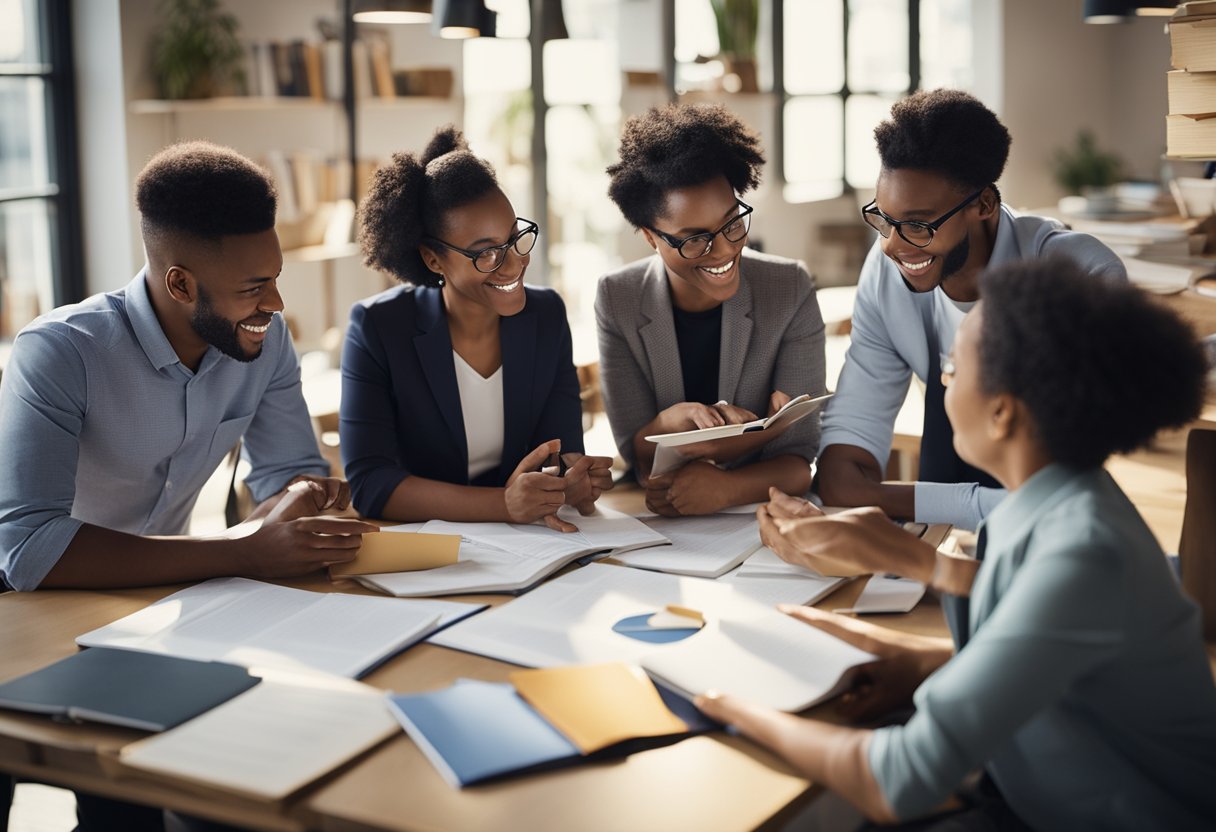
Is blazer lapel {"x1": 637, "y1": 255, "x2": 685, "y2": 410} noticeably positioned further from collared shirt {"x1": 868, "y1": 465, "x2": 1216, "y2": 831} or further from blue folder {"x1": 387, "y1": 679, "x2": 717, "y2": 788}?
collared shirt {"x1": 868, "y1": 465, "x2": 1216, "y2": 831}

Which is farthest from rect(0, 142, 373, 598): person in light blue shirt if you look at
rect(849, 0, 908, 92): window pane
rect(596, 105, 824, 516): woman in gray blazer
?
rect(849, 0, 908, 92): window pane

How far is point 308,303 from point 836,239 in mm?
4262

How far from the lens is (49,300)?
520 centimetres

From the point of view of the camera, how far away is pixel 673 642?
1.65 metres

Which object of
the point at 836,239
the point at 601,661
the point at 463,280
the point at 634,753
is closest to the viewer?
the point at 634,753

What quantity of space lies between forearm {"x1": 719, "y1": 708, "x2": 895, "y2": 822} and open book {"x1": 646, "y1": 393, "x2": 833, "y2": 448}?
2.53 ft

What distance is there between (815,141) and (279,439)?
7.30 m

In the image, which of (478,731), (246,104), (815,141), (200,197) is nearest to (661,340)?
(200,197)

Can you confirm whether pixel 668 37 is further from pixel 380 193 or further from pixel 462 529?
pixel 462 529

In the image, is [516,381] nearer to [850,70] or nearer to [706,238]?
[706,238]

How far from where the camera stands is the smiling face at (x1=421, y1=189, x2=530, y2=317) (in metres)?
2.42

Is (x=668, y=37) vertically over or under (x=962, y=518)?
over

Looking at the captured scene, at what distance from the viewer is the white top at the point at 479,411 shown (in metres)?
2.51

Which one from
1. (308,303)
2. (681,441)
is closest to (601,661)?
(681,441)
